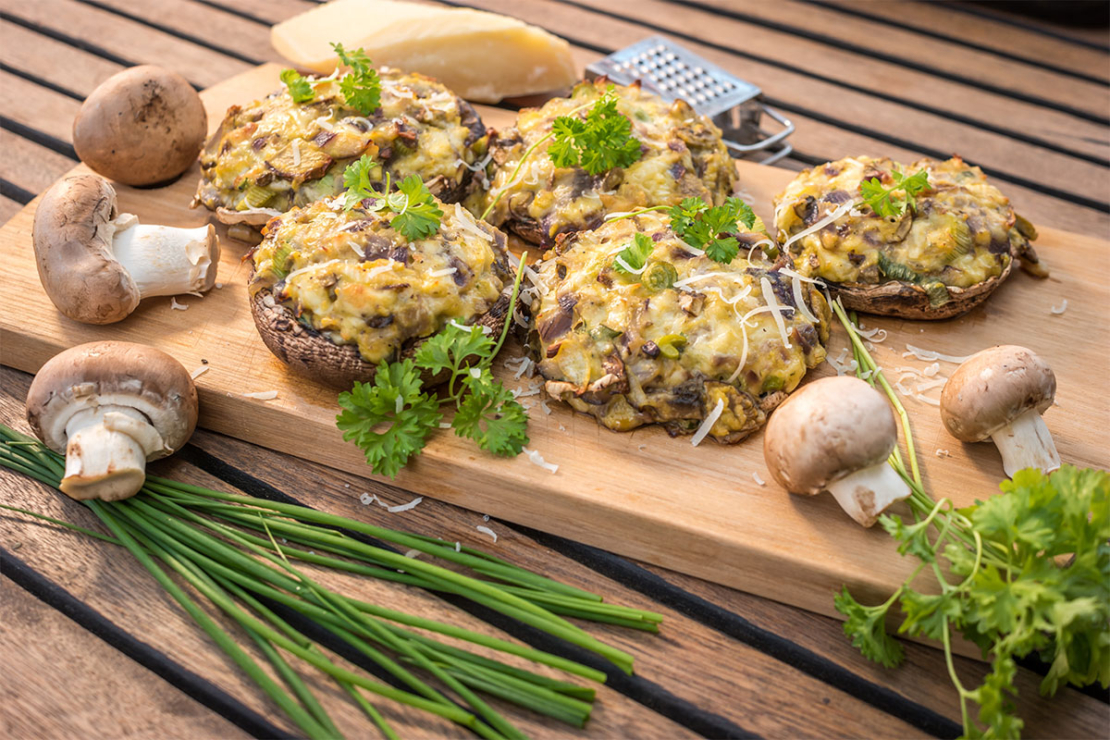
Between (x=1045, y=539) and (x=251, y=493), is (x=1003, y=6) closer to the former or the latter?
(x=1045, y=539)

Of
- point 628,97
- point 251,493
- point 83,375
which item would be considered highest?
point 628,97

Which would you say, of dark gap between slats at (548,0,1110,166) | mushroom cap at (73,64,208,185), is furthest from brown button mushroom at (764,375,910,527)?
dark gap between slats at (548,0,1110,166)

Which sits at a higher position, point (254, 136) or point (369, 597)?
point (254, 136)

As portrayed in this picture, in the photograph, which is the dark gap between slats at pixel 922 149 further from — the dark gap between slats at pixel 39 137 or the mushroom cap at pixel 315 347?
the dark gap between slats at pixel 39 137

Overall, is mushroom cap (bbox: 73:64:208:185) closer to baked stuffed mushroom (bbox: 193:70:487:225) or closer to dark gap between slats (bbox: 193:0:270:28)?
baked stuffed mushroom (bbox: 193:70:487:225)

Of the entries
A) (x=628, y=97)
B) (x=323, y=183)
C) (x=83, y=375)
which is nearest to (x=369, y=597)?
(x=83, y=375)

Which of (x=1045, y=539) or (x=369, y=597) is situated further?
(x=369, y=597)
